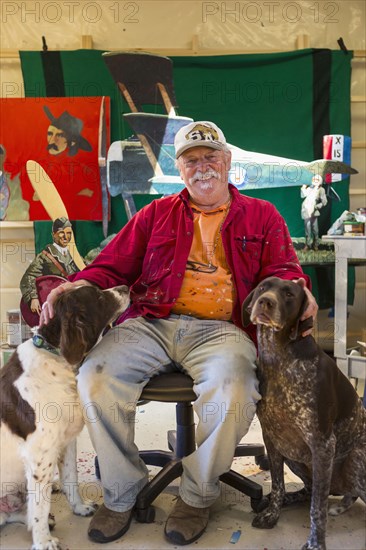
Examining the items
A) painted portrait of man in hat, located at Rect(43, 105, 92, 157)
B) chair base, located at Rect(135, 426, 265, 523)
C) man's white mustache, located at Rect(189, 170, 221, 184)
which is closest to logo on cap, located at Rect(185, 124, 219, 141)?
man's white mustache, located at Rect(189, 170, 221, 184)

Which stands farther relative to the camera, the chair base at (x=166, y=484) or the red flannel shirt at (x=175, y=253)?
the red flannel shirt at (x=175, y=253)

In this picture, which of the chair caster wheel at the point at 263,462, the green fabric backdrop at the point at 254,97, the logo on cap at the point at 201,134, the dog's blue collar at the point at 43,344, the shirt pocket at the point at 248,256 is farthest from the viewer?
the green fabric backdrop at the point at 254,97

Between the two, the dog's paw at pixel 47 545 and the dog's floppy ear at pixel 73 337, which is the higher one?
the dog's floppy ear at pixel 73 337

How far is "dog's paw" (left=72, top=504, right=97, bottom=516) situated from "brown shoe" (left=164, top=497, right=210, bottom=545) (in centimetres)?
34

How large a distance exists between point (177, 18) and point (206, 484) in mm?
3852

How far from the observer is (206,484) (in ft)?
6.55

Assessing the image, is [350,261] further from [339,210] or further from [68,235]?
[68,235]

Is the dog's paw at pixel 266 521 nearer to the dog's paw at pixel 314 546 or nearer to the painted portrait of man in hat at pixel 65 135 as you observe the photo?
the dog's paw at pixel 314 546

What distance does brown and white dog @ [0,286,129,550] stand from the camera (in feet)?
6.10

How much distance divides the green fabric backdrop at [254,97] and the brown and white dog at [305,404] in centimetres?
268

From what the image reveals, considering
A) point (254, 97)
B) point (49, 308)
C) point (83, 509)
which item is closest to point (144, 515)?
point (83, 509)

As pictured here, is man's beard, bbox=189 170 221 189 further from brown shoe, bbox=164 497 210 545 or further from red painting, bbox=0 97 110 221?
red painting, bbox=0 97 110 221

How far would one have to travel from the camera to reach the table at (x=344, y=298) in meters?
3.60

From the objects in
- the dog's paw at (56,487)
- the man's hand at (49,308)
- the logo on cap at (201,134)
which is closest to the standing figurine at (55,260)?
the dog's paw at (56,487)
